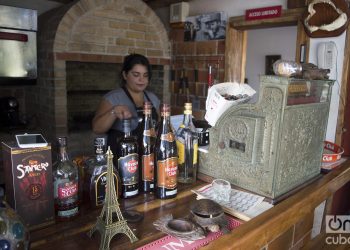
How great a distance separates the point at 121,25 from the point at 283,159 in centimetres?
247

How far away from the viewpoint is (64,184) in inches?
29.5

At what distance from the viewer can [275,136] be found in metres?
0.90

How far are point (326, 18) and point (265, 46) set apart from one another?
10.4 ft

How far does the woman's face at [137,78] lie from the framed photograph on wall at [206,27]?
130 cm

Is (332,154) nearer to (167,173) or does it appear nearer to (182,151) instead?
(182,151)

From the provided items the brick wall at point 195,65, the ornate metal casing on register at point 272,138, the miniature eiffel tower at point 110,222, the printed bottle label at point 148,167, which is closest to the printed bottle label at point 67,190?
the miniature eiffel tower at point 110,222

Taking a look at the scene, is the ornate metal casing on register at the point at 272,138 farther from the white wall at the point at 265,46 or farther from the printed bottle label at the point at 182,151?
the white wall at the point at 265,46

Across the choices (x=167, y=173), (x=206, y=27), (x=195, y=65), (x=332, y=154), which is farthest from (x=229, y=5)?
(x=167, y=173)

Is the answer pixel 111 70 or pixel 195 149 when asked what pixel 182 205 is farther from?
pixel 111 70

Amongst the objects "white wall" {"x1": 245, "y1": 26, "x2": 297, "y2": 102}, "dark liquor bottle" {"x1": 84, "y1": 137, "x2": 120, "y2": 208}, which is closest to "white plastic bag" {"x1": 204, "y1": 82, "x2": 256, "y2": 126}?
"dark liquor bottle" {"x1": 84, "y1": 137, "x2": 120, "y2": 208}

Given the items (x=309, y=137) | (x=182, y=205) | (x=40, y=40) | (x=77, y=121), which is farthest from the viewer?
(x=77, y=121)

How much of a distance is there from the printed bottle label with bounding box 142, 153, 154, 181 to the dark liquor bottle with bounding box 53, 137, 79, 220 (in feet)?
0.76

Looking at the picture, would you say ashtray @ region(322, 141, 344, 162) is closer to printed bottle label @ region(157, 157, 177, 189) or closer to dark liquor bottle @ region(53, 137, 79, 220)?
printed bottle label @ region(157, 157, 177, 189)

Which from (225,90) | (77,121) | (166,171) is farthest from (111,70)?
(166,171)
